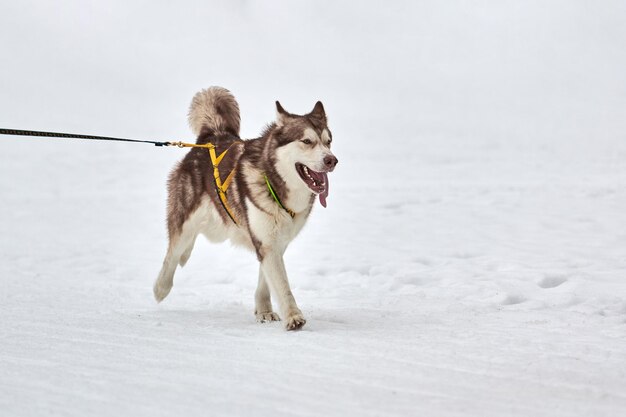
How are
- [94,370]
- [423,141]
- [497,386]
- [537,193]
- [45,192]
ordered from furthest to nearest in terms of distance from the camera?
[423,141] → [45,192] → [537,193] → [94,370] → [497,386]

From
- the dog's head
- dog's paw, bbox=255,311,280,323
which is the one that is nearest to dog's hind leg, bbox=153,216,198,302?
dog's paw, bbox=255,311,280,323

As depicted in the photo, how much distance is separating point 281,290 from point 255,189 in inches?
28.6

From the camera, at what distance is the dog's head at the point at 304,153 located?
482cm

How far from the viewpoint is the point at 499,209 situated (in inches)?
Result: 473

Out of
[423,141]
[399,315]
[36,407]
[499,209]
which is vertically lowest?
[36,407]

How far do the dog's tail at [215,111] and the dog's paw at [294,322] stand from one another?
2.07 m

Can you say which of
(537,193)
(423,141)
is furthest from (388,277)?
(423,141)

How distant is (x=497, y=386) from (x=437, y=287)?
3249mm

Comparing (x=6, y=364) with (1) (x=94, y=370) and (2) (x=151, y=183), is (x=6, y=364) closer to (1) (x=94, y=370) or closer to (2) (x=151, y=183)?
(1) (x=94, y=370)

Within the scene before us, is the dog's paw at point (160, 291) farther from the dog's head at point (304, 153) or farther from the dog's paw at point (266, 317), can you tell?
the dog's head at point (304, 153)

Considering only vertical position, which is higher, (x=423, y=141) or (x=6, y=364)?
(x=423, y=141)

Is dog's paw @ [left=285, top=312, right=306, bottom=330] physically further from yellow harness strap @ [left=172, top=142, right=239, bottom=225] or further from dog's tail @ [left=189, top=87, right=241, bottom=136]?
dog's tail @ [left=189, top=87, right=241, bottom=136]

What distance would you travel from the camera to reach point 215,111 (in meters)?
6.28

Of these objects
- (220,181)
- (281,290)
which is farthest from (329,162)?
(220,181)
